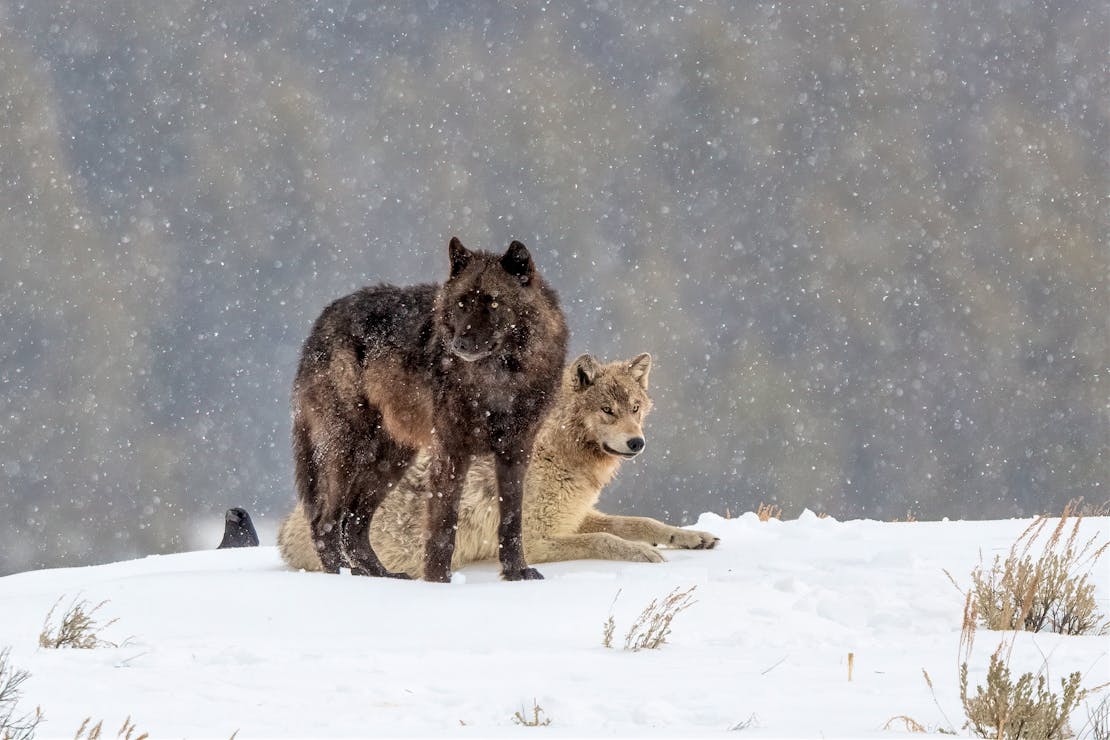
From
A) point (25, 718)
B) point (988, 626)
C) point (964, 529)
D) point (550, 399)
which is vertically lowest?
point (25, 718)

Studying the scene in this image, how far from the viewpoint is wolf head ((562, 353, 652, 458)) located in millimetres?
9141

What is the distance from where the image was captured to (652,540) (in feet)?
30.0

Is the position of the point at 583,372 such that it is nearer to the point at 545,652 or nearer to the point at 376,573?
the point at 376,573

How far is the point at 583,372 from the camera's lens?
371 inches

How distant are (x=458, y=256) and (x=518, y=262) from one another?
0.44 metres

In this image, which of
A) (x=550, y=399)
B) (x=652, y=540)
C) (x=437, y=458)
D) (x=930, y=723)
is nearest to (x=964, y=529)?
(x=652, y=540)

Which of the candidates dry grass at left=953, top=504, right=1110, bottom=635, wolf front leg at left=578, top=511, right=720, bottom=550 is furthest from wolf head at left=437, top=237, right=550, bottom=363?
dry grass at left=953, top=504, right=1110, bottom=635

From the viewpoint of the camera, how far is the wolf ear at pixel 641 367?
Answer: 966 centimetres

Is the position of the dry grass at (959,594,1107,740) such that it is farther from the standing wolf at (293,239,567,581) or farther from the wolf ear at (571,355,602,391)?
the wolf ear at (571,355,602,391)

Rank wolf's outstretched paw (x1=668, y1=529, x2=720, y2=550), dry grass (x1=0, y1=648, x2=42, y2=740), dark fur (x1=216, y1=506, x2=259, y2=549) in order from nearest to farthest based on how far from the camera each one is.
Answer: dry grass (x1=0, y1=648, x2=42, y2=740), wolf's outstretched paw (x1=668, y1=529, x2=720, y2=550), dark fur (x1=216, y1=506, x2=259, y2=549)

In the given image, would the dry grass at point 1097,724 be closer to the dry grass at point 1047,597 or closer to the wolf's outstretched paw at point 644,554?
the dry grass at point 1047,597

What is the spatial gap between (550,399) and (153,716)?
4.59 metres

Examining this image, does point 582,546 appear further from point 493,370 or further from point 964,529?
point 964,529

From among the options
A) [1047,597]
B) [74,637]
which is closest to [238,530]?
[74,637]
